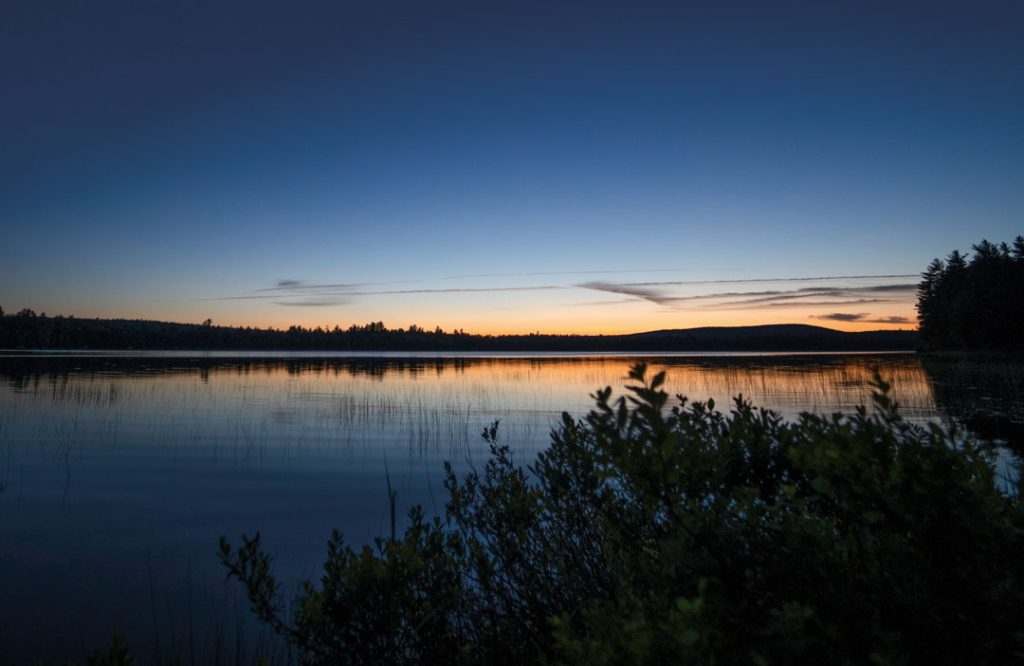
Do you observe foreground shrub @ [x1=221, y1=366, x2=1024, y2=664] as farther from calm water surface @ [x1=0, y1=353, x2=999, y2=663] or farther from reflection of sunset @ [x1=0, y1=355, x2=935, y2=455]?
reflection of sunset @ [x1=0, y1=355, x2=935, y2=455]

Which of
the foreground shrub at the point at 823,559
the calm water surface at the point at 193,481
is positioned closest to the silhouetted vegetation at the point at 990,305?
the calm water surface at the point at 193,481

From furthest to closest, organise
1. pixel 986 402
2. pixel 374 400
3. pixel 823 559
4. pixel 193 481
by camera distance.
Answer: pixel 374 400, pixel 986 402, pixel 193 481, pixel 823 559

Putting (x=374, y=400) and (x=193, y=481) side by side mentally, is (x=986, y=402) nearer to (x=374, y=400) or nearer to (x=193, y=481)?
(x=374, y=400)

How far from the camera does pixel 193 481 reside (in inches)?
475

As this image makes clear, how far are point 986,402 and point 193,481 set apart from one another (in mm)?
26502

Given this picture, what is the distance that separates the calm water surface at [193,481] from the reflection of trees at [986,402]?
0.99 metres

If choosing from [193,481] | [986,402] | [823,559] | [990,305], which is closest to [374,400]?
[193,481]

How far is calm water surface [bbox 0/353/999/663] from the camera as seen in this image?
6.34 metres

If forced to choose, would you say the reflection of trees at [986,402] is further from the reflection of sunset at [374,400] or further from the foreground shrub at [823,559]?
the foreground shrub at [823,559]

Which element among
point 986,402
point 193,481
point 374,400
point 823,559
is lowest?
point 193,481

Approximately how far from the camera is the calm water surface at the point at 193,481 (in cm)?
634

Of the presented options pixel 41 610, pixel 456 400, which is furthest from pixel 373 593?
pixel 456 400

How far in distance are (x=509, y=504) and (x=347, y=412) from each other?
17863 millimetres

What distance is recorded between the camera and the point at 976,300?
Answer: 5366cm
